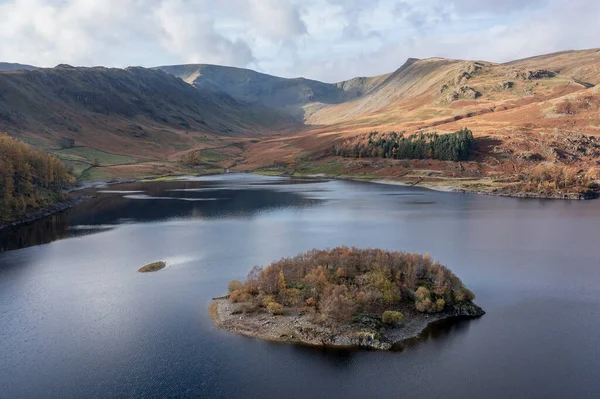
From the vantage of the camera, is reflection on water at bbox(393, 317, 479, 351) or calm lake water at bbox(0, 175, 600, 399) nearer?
calm lake water at bbox(0, 175, 600, 399)

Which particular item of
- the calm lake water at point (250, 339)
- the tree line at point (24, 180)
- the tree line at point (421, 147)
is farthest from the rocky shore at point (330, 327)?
the tree line at point (421, 147)

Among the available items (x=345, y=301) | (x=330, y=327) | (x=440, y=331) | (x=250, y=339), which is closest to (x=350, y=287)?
(x=345, y=301)

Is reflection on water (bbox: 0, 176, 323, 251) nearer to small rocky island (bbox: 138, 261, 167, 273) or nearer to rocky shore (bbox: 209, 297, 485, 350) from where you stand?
small rocky island (bbox: 138, 261, 167, 273)

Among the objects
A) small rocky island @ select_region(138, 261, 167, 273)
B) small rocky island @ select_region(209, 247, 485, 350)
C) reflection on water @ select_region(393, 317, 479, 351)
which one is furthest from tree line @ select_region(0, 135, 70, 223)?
reflection on water @ select_region(393, 317, 479, 351)

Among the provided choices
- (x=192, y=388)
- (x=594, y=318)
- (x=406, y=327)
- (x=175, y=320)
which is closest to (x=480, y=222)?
(x=594, y=318)

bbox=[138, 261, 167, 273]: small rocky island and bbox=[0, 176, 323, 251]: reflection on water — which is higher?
bbox=[0, 176, 323, 251]: reflection on water

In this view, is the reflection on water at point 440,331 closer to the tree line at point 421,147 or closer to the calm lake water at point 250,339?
the calm lake water at point 250,339
